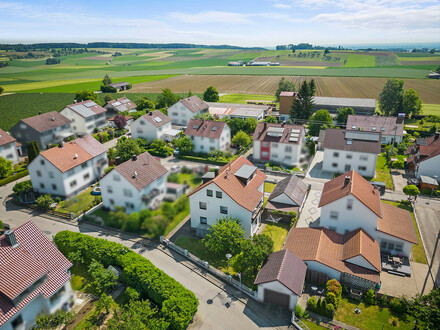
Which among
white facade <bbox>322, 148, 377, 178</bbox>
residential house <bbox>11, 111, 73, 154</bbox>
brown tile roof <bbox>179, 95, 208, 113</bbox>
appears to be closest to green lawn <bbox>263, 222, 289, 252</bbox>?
white facade <bbox>322, 148, 377, 178</bbox>

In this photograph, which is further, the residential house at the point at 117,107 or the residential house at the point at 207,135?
the residential house at the point at 117,107

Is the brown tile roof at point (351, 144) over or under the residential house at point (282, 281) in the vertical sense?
over

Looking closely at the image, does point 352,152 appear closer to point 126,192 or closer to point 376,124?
point 376,124

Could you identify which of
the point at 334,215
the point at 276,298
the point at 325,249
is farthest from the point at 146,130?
the point at 276,298

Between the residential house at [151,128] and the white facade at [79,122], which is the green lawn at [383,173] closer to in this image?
the residential house at [151,128]

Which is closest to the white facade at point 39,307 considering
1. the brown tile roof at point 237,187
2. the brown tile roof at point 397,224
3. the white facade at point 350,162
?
the brown tile roof at point 237,187

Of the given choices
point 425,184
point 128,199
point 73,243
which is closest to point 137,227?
point 128,199

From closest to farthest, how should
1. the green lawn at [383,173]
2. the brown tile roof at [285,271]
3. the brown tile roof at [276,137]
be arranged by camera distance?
the brown tile roof at [285,271] < the green lawn at [383,173] < the brown tile roof at [276,137]
